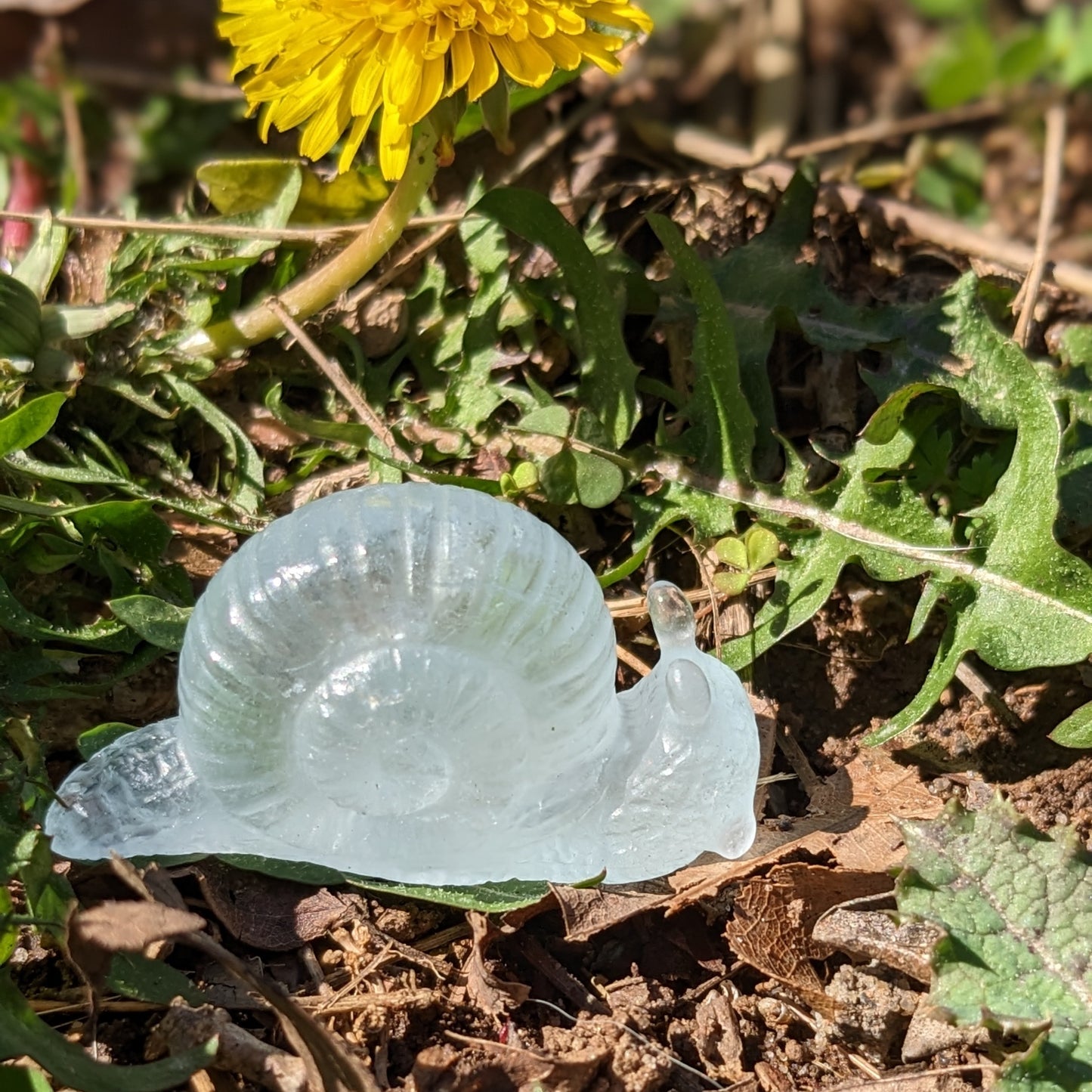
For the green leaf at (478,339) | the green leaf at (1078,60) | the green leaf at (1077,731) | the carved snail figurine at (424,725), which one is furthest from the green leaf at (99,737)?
the green leaf at (1078,60)

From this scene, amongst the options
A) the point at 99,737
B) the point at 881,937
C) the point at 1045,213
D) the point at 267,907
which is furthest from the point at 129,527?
the point at 1045,213

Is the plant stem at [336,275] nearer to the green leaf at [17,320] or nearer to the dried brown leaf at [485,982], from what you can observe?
the green leaf at [17,320]

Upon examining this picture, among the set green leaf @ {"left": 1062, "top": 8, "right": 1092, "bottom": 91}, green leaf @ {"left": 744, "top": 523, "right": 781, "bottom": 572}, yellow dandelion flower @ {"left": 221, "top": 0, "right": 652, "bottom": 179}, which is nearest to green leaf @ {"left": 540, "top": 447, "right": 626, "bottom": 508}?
green leaf @ {"left": 744, "top": 523, "right": 781, "bottom": 572}

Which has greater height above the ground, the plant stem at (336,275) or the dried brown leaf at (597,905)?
the plant stem at (336,275)

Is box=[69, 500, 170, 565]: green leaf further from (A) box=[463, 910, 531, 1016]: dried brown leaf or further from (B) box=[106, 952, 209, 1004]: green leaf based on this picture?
(A) box=[463, 910, 531, 1016]: dried brown leaf

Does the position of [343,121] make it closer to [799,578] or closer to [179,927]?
[799,578]

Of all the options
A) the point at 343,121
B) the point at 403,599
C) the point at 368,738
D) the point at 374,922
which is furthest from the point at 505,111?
the point at 374,922

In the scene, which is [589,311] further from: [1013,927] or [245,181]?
[1013,927]
